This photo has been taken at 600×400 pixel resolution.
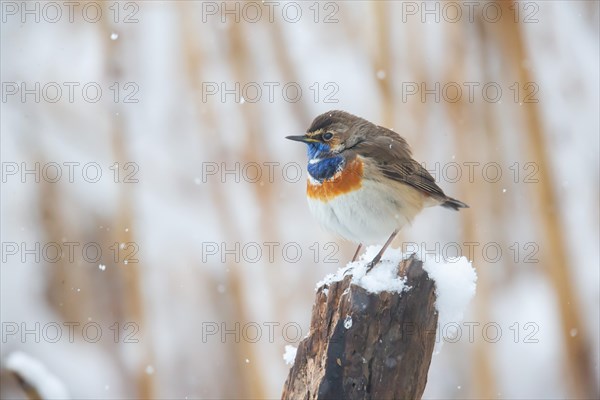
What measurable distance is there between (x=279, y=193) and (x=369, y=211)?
2372 mm

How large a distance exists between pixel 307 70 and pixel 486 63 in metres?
1.79

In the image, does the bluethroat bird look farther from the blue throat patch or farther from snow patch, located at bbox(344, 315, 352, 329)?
snow patch, located at bbox(344, 315, 352, 329)

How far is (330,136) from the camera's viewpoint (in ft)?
17.1

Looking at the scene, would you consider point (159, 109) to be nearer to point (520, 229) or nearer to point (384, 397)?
point (520, 229)

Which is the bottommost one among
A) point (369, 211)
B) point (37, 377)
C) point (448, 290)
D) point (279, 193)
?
point (37, 377)

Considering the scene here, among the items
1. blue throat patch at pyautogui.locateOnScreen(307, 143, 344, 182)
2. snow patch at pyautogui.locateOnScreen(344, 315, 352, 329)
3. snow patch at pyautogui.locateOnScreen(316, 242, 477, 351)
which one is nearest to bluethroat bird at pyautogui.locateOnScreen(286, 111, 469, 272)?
blue throat patch at pyautogui.locateOnScreen(307, 143, 344, 182)

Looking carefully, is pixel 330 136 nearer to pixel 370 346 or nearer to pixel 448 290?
pixel 448 290

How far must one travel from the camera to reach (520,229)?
751cm

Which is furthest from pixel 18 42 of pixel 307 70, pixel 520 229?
pixel 520 229

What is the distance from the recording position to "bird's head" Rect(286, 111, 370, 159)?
519 cm

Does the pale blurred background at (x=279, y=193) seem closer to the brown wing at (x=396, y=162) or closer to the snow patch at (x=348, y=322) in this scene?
the brown wing at (x=396, y=162)

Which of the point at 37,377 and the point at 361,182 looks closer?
the point at 37,377

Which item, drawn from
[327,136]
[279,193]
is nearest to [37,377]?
[327,136]

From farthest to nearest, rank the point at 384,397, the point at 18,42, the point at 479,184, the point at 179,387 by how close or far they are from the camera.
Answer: the point at 18,42 → the point at 179,387 → the point at 479,184 → the point at 384,397
